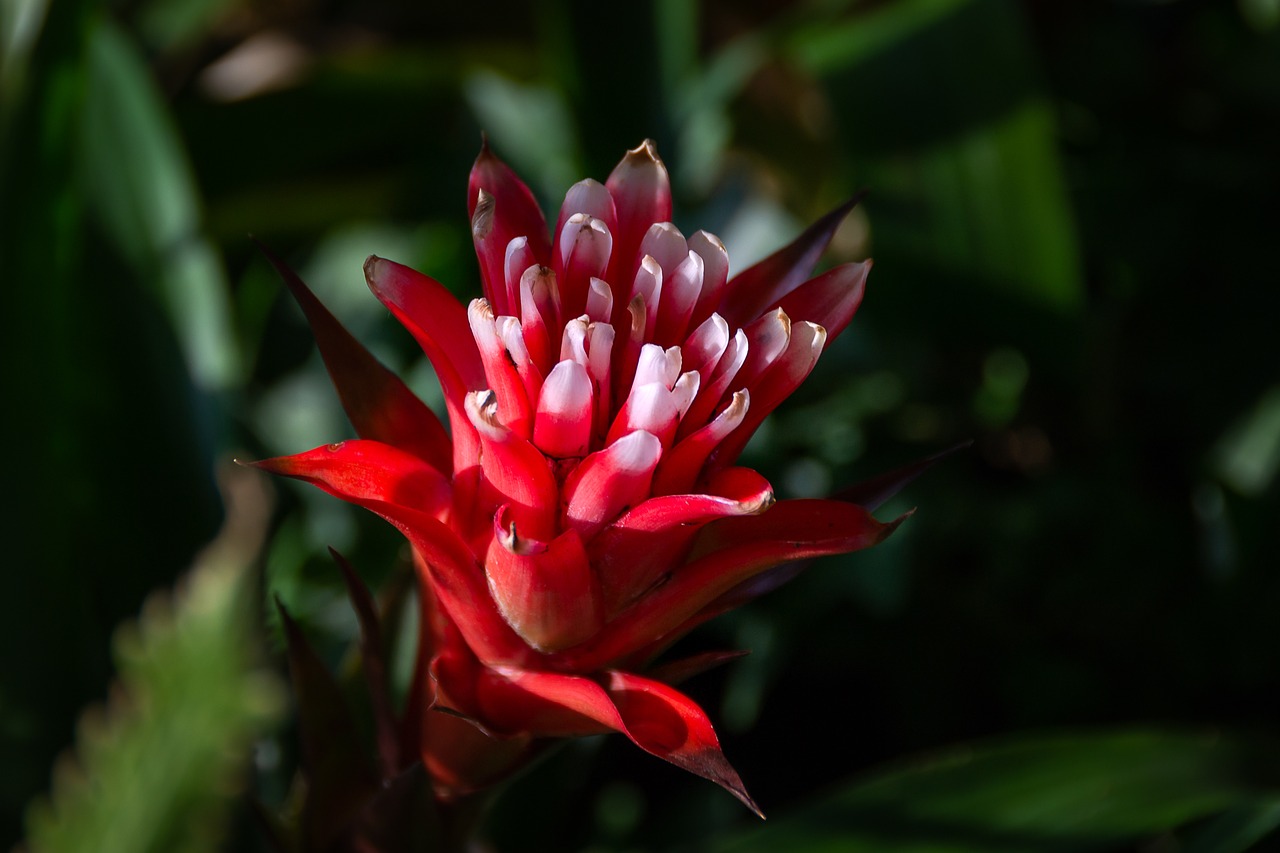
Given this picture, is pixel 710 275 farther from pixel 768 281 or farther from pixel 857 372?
pixel 857 372

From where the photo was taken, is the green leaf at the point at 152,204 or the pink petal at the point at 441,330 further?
the green leaf at the point at 152,204

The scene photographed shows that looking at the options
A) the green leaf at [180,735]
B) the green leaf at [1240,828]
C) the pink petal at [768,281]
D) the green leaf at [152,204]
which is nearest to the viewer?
the green leaf at [180,735]

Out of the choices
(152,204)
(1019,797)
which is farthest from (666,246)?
(152,204)

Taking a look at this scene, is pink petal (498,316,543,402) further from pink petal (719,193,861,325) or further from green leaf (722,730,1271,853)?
green leaf (722,730,1271,853)

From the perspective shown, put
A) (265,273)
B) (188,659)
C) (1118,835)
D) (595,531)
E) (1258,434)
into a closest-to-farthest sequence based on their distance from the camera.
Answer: (188,659) → (595,531) → (1118,835) → (1258,434) → (265,273)

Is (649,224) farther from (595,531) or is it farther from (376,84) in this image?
(376,84)

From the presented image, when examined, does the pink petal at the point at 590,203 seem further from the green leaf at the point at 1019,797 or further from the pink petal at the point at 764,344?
the green leaf at the point at 1019,797

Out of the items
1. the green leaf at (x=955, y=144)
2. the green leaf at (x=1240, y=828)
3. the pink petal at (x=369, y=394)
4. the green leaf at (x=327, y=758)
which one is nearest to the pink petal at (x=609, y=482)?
the pink petal at (x=369, y=394)

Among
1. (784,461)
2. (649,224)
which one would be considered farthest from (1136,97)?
(649,224)
